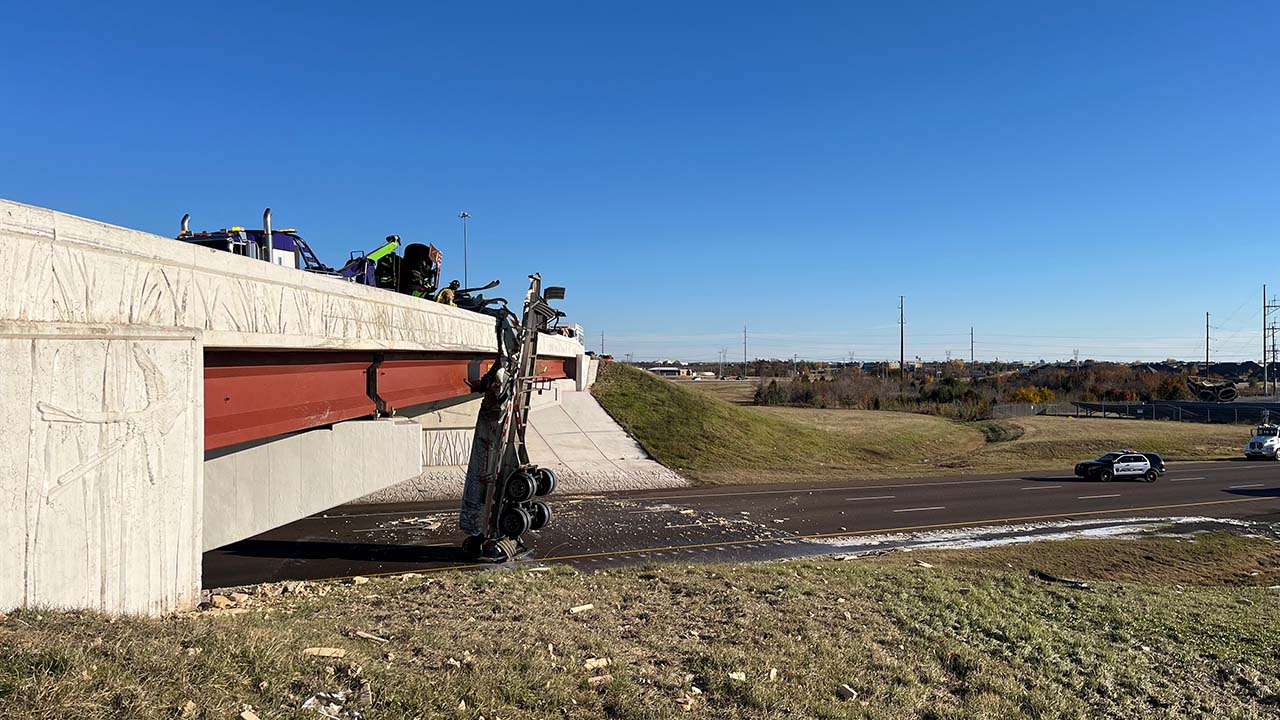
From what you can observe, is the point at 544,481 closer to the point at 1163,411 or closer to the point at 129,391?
the point at 129,391

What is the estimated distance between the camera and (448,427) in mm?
27547

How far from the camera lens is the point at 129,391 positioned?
5250mm

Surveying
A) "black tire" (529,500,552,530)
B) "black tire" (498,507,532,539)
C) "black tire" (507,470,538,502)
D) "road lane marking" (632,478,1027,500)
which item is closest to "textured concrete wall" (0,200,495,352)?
"black tire" (507,470,538,502)

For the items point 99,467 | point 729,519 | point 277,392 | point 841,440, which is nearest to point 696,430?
point 841,440

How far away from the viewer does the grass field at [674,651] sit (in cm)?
443

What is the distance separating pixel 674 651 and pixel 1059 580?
33.8 ft

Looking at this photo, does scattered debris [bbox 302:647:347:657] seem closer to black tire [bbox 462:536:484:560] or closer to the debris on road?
the debris on road

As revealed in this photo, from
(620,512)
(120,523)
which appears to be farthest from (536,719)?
(620,512)

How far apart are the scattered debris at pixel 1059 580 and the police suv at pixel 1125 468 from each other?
2189 cm

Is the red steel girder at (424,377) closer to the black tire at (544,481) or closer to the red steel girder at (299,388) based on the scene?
the red steel girder at (299,388)

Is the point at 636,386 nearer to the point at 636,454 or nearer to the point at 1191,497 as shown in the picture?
the point at 636,454

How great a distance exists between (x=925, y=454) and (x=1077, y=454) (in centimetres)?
849

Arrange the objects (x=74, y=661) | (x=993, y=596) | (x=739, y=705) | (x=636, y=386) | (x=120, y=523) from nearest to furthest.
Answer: (x=74, y=661), (x=120, y=523), (x=739, y=705), (x=993, y=596), (x=636, y=386)

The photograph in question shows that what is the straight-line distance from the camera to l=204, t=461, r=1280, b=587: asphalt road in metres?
17.0
